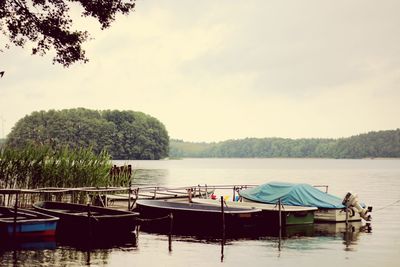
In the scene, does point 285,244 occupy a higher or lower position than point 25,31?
lower

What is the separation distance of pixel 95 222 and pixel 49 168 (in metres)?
7.91

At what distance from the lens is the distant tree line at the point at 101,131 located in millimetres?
149000

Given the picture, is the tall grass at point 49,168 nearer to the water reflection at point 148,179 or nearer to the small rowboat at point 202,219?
the small rowboat at point 202,219

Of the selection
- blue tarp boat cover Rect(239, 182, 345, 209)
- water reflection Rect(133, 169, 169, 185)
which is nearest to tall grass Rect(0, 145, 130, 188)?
blue tarp boat cover Rect(239, 182, 345, 209)

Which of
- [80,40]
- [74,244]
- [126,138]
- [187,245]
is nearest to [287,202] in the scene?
[187,245]

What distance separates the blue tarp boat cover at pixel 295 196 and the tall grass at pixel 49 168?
10.3 metres

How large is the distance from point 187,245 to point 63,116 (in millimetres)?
135855

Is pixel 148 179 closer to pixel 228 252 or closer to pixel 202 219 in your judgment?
pixel 202 219

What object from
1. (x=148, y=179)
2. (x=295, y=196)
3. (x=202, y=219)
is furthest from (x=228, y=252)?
(x=148, y=179)

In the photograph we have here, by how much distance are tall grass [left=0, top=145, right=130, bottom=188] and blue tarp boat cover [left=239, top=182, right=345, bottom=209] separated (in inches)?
406

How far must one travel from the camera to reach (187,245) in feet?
90.0

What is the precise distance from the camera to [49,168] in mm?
33531

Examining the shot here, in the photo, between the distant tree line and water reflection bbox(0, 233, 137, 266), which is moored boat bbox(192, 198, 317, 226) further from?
the distant tree line

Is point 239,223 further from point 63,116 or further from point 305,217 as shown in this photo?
point 63,116
